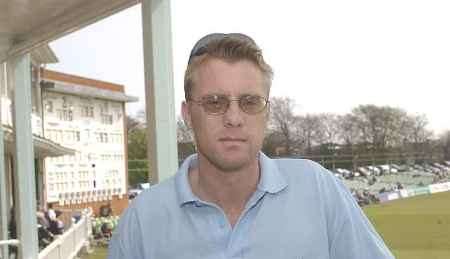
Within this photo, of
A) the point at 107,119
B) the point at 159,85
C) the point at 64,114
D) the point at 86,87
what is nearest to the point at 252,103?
the point at 159,85

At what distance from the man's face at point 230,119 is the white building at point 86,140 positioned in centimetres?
2472

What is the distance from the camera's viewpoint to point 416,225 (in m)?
22.4

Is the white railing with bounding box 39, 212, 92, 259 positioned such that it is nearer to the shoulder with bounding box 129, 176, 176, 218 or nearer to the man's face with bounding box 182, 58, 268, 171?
the shoulder with bounding box 129, 176, 176, 218

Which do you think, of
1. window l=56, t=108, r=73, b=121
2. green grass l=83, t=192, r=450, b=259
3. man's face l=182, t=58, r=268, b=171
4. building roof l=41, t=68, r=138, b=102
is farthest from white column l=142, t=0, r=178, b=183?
window l=56, t=108, r=73, b=121

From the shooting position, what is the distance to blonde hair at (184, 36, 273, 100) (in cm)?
113

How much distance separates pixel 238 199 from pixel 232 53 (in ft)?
0.83

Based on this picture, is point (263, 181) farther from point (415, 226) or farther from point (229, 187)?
point (415, 226)

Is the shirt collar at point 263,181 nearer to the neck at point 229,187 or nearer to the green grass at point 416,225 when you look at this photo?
the neck at point 229,187

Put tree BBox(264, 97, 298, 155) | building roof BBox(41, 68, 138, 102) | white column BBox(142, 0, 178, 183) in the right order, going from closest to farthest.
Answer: tree BBox(264, 97, 298, 155) → white column BBox(142, 0, 178, 183) → building roof BBox(41, 68, 138, 102)

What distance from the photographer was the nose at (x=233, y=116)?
1.13 meters

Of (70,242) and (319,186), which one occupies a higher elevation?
(319,186)

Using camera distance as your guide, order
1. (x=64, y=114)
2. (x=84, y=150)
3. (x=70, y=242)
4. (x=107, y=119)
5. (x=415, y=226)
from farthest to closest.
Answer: (x=107, y=119) < (x=84, y=150) < (x=64, y=114) < (x=415, y=226) < (x=70, y=242)

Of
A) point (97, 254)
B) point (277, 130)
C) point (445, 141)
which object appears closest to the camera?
point (277, 130)

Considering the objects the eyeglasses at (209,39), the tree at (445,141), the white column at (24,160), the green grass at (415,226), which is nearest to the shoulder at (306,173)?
the eyeglasses at (209,39)
